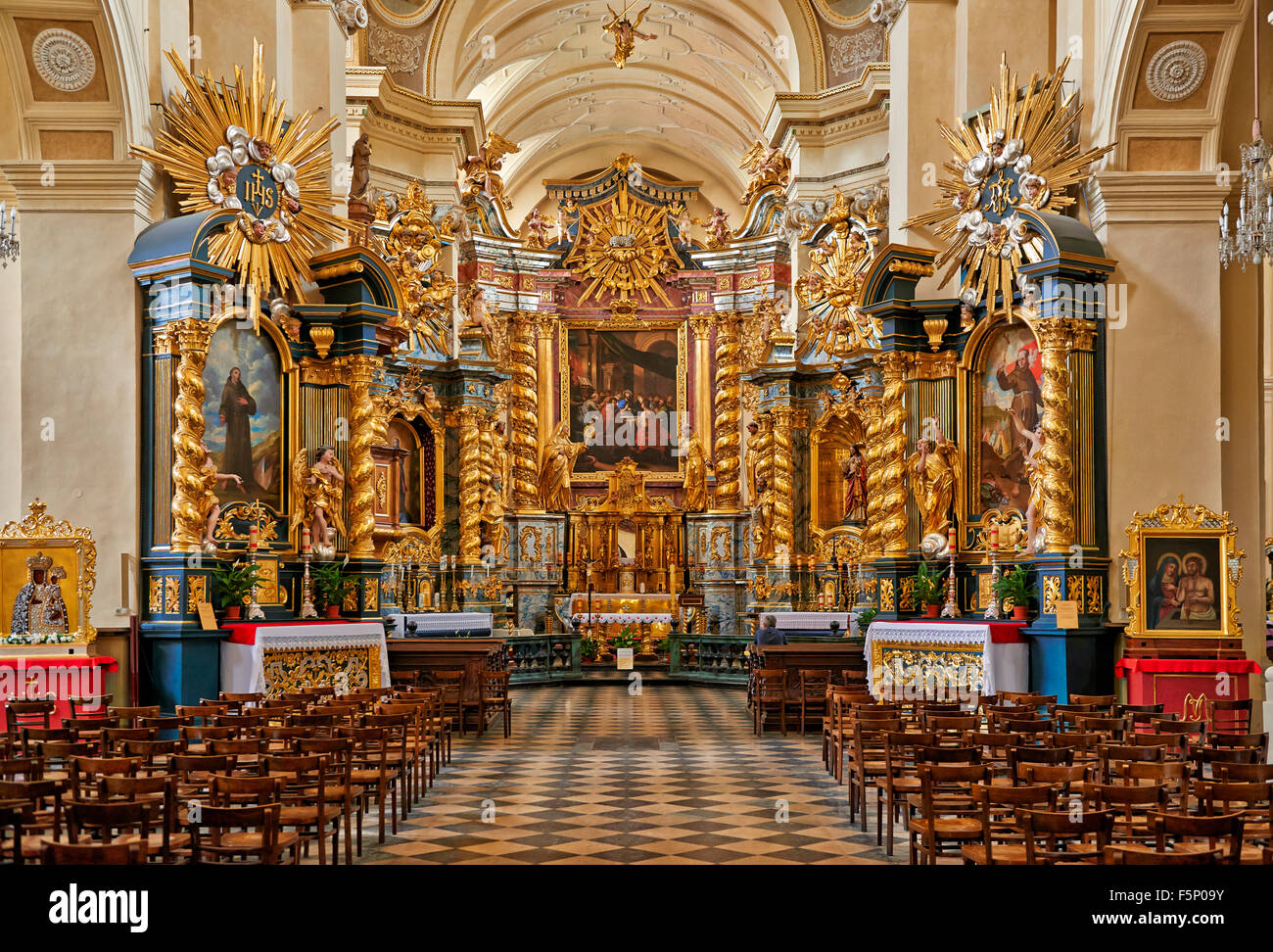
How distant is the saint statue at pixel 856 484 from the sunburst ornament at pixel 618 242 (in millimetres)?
8294

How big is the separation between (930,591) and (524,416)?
16.1 meters

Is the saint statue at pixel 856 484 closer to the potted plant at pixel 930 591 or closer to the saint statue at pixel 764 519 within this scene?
the saint statue at pixel 764 519

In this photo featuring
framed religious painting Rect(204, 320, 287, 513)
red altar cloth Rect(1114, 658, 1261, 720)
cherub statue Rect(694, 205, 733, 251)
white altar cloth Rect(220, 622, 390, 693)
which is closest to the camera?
red altar cloth Rect(1114, 658, 1261, 720)

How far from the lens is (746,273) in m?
32.1

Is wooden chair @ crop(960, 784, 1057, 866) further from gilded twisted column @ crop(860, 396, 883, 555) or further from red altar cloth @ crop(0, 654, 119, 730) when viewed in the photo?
gilded twisted column @ crop(860, 396, 883, 555)

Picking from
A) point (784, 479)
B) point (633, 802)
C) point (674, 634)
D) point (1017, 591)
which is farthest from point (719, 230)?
point (633, 802)

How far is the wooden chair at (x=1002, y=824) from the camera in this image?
253 inches

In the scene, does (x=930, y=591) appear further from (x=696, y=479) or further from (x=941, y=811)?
(x=696, y=479)

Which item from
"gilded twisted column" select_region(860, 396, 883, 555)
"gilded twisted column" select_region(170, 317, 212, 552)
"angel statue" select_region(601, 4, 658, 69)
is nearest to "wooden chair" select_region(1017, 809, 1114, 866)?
"gilded twisted column" select_region(170, 317, 212, 552)

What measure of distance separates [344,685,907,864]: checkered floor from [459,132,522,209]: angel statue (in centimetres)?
1466

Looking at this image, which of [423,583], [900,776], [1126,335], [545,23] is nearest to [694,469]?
[423,583]

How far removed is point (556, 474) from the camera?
32000 millimetres

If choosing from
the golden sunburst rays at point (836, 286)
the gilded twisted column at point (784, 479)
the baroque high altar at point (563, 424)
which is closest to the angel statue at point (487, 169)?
the baroque high altar at point (563, 424)

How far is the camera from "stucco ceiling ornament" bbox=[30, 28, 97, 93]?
14.2 m
